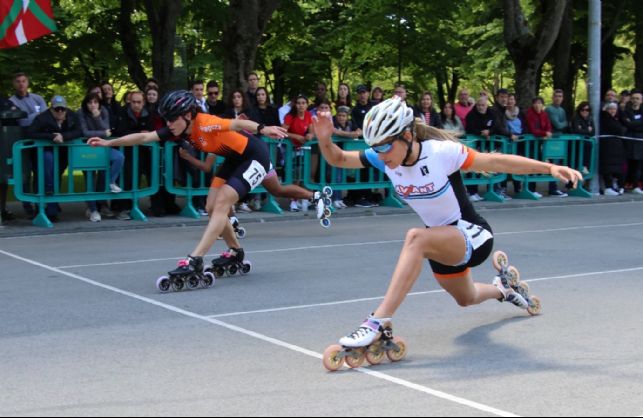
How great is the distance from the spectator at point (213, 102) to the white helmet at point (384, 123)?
1046 cm

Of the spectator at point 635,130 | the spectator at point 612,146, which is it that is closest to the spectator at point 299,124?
the spectator at point 612,146

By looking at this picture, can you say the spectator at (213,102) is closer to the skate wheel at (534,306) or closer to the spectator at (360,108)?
the spectator at (360,108)

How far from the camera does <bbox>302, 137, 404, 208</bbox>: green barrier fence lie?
18.0 m

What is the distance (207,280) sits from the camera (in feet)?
34.3

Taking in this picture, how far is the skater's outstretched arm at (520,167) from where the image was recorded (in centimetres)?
680

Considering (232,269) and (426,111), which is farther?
(426,111)

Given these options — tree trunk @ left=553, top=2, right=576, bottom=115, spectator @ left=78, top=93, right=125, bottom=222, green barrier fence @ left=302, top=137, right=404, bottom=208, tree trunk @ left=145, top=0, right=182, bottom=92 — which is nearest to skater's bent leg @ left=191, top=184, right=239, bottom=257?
spectator @ left=78, top=93, right=125, bottom=222

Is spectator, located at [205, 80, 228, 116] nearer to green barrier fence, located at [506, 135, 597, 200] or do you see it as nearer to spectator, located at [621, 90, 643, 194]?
green barrier fence, located at [506, 135, 597, 200]

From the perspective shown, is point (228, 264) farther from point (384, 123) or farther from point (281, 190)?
point (384, 123)

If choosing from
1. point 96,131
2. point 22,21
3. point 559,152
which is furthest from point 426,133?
point 559,152

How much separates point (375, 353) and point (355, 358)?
0.19 meters

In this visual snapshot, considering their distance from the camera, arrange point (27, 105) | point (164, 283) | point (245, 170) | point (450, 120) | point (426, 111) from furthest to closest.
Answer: point (450, 120), point (426, 111), point (27, 105), point (245, 170), point (164, 283)

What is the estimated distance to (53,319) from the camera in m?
8.90

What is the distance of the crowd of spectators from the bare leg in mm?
5998
